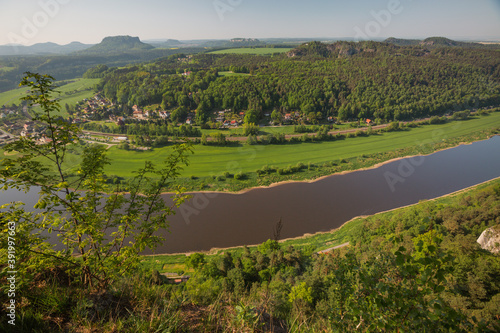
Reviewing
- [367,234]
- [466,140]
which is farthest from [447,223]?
[466,140]

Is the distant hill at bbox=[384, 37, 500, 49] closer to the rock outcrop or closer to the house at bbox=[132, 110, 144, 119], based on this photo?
the house at bbox=[132, 110, 144, 119]

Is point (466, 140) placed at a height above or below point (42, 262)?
below

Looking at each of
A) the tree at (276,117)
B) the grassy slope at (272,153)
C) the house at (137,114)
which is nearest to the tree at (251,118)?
the tree at (276,117)

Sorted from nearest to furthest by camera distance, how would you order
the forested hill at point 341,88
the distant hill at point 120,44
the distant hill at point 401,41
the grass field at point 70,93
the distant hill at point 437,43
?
the forested hill at point 341,88
the grass field at point 70,93
the distant hill at point 437,43
the distant hill at point 401,41
the distant hill at point 120,44

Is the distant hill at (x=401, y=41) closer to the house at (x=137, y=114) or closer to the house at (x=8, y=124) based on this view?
the house at (x=137, y=114)

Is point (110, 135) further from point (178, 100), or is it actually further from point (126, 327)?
point (126, 327)

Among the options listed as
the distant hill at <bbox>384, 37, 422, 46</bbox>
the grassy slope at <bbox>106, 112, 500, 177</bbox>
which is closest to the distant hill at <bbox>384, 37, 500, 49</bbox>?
the distant hill at <bbox>384, 37, 422, 46</bbox>
